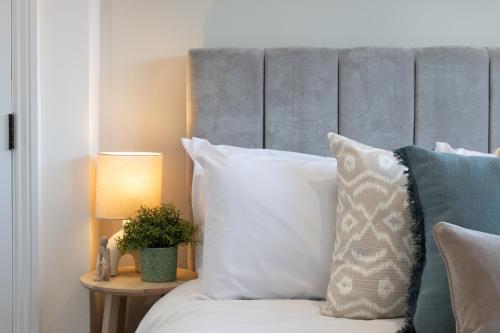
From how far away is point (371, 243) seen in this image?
→ 1714mm

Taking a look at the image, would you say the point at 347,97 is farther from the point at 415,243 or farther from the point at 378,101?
the point at 415,243

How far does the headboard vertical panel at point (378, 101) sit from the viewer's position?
243cm

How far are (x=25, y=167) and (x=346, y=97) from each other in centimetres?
113

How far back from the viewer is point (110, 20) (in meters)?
2.69

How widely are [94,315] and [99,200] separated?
417 millimetres

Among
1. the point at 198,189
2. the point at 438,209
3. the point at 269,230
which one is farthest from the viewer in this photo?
the point at 198,189

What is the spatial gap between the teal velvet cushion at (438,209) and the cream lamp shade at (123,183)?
1.03 metres

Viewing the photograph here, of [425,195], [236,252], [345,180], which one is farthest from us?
[236,252]

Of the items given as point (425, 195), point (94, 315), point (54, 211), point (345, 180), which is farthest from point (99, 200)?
point (425, 195)

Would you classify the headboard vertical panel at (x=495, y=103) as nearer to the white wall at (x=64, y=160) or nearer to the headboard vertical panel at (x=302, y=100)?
the headboard vertical panel at (x=302, y=100)

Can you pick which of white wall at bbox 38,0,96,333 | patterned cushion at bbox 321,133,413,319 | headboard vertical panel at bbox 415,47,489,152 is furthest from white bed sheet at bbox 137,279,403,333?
headboard vertical panel at bbox 415,47,489,152

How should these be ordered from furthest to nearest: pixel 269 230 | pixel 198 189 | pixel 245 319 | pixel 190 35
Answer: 1. pixel 190 35
2. pixel 198 189
3. pixel 269 230
4. pixel 245 319

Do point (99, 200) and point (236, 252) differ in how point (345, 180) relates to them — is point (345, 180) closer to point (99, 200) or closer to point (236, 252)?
point (236, 252)

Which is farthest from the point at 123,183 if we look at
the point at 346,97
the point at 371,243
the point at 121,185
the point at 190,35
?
the point at 371,243
